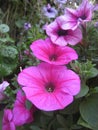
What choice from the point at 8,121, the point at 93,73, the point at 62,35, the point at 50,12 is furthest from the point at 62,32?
the point at 50,12

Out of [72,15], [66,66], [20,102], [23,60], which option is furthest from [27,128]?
[23,60]

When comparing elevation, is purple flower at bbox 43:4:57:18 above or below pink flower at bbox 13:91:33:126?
below

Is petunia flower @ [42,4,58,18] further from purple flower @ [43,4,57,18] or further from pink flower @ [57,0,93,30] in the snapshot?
pink flower @ [57,0,93,30]

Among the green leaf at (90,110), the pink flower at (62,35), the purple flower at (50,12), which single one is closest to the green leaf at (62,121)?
the green leaf at (90,110)

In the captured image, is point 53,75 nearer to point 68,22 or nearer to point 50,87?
point 50,87

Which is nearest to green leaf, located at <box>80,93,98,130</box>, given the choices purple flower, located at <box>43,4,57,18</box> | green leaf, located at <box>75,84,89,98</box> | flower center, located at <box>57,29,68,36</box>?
green leaf, located at <box>75,84,89,98</box>

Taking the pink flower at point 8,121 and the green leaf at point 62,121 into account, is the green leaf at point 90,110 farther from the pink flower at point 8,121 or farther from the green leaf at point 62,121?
the pink flower at point 8,121
